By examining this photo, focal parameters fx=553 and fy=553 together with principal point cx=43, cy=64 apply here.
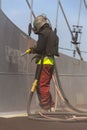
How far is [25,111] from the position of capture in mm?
9734

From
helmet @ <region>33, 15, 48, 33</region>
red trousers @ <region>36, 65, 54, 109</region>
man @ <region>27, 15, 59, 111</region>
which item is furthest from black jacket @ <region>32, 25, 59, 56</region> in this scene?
red trousers @ <region>36, 65, 54, 109</region>

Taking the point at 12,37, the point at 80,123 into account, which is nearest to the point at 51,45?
the point at 12,37

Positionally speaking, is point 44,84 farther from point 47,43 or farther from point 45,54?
point 47,43

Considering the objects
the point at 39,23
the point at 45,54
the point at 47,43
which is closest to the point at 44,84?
the point at 45,54

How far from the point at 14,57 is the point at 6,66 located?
0.37 m

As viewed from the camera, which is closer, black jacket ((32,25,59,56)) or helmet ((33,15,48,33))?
black jacket ((32,25,59,56))

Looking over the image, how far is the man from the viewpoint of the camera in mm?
8852

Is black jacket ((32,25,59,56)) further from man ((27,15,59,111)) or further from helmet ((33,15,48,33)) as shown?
helmet ((33,15,48,33))

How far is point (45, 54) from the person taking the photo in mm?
8938

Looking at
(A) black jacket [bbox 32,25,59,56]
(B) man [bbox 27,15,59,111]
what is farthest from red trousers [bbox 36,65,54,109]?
(A) black jacket [bbox 32,25,59,56]

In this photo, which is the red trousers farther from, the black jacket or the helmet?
the helmet

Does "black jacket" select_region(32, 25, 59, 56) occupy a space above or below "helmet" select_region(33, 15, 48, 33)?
below

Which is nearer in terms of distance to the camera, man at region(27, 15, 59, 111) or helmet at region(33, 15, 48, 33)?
man at region(27, 15, 59, 111)

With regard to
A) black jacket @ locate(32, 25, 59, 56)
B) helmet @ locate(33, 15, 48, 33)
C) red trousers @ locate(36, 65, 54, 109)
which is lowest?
red trousers @ locate(36, 65, 54, 109)
